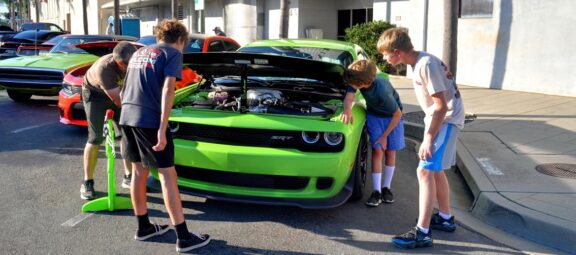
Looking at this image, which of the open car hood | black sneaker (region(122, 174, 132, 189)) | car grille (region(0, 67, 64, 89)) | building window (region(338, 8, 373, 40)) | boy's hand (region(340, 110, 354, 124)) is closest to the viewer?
boy's hand (region(340, 110, 354, 124))

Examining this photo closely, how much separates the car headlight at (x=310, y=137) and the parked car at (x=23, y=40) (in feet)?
42.7

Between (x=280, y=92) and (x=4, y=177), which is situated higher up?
(x=280, y=92)

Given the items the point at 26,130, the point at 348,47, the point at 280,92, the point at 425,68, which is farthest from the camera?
the point at 26,130

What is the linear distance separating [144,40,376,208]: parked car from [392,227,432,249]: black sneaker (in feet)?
1.87

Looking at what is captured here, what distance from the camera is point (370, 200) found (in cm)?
488

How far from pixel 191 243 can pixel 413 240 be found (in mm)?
1634

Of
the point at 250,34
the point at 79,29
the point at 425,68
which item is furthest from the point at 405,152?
the point at 79,29

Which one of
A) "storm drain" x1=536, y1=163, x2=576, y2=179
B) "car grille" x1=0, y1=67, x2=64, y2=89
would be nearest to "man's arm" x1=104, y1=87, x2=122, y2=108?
"storm drain" x1=536, y1=163, x2=576, y2=179

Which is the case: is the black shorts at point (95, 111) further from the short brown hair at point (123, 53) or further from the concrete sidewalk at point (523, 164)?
the concrete sidewalk at point (523, 164)

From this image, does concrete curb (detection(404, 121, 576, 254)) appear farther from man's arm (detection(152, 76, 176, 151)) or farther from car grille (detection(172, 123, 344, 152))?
man's arm (detection(152, 76, 176, 151))

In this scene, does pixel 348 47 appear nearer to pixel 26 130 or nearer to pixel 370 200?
pixel 370 200

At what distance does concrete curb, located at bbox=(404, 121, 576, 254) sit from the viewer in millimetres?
4176

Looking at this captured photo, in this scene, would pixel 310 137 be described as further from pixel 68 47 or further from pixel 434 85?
pixel 68 47

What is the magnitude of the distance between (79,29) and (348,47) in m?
48.2
